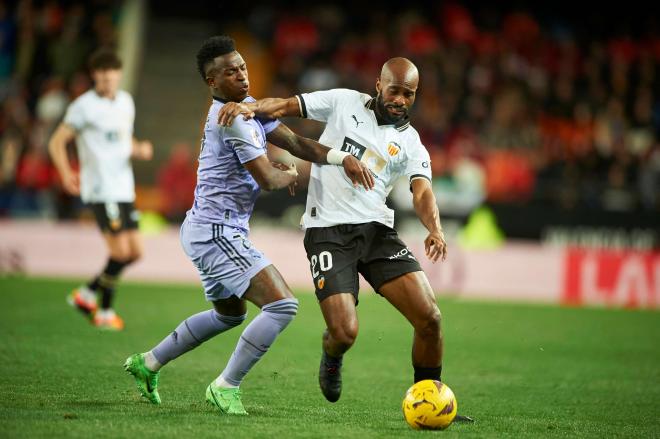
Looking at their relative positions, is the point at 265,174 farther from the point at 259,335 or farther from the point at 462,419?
the point at 462,419

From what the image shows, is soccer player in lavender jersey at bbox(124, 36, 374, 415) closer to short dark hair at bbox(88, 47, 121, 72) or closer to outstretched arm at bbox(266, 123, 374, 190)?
outstretched arm at bbox(266, 123, 374, 190)

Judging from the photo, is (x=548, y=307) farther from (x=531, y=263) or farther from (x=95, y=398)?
(x=95, y=398)

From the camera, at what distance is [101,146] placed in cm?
1103

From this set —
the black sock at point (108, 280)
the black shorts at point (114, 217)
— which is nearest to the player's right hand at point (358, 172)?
the black shorts at point (114, 217)

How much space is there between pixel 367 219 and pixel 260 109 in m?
1.11

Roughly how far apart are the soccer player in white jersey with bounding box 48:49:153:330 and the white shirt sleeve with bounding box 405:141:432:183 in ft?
14.8

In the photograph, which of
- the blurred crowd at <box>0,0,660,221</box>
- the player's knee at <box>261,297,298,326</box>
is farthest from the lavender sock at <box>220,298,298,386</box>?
the blurred crowd at <box>0,0,660,221</box>

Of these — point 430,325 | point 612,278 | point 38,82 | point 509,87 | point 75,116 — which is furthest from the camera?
point 509,87

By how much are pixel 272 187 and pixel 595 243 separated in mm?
12613

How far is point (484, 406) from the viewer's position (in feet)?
24.4

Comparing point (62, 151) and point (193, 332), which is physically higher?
point (62, 151)

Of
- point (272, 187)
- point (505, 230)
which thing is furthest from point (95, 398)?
point (505, 230)

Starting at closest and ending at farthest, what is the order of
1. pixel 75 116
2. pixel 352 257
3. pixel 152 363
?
1. pixel 152 363
2. pixel 352 257
3. pixel 75 116

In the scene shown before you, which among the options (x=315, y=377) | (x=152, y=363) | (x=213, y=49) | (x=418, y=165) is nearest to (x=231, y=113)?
(x=213, y=49)
